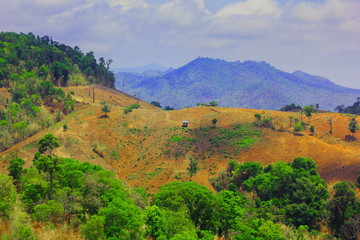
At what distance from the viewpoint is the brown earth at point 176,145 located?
64088mm

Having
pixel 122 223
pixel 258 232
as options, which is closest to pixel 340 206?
pixel 258 232

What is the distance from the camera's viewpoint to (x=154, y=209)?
27641mm

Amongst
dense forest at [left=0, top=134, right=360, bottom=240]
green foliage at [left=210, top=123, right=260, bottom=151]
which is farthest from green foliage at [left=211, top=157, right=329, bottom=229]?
green foliage at [left=210, top=123, right=260, bottom=151]

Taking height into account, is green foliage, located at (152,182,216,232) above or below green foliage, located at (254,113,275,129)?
below

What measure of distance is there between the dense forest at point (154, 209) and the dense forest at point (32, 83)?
41588mm

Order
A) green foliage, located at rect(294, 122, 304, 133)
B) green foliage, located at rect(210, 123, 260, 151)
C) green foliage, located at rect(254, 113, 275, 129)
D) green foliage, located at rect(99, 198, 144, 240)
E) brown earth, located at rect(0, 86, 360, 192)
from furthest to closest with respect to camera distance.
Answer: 1. green foliage, located at rect(254, 113, 275, 129)
2. green foliage, located at rect(294, 122, 304, 133)
3. green foliage, located at rect(210, 123, 260, 151)
4. brown earth, located at rect(0, 86, 360, 192)
5. green foliage, located at rect(99, 198, 144, 240)

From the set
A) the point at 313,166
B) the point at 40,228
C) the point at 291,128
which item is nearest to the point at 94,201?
the point at 40,228

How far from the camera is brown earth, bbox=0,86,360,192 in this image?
64088 millimetres

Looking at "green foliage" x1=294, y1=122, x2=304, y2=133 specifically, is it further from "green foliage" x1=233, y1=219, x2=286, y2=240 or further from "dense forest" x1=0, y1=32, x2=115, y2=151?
"dense forest" x1=0, y1=32, x2=115, y2=151

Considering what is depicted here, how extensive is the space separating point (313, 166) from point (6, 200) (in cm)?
Result: 5205

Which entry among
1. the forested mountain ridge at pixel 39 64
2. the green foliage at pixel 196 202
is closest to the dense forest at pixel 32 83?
the forested mountain ridge at pixel 39 64

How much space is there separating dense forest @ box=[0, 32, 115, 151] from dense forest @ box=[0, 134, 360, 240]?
41588 millimetres

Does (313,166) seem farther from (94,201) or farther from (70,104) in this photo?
(70,104)

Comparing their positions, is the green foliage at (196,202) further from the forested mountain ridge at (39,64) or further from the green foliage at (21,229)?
the forested mountain ridge at (39,64)
